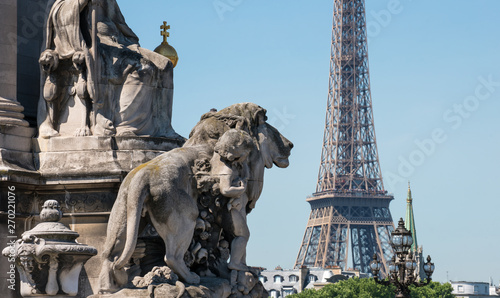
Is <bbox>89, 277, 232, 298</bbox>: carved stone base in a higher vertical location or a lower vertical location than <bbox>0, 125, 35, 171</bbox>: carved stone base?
lower

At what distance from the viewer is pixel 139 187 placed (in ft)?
50.2

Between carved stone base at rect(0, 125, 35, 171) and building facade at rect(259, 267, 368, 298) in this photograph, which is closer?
carved stone base at rect(0, 125, 35, 171)

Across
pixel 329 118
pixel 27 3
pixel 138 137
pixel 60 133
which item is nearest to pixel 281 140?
pixel 138 137

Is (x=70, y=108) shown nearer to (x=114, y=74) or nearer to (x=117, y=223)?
(x=114, y=74)

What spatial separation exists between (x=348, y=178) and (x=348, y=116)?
8.54 m

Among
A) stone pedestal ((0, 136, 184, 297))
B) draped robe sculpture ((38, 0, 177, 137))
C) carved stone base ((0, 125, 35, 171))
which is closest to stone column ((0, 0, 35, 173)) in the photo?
carved stone base ((0, 125, 35, 171))

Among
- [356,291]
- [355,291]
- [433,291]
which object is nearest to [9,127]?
[355,291]

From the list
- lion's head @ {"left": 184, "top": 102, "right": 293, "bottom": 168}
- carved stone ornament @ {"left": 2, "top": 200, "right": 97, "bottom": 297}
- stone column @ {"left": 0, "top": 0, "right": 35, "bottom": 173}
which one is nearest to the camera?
carved stone ornament @ {"left": 2, "top": 200, "right": 97, "bottom": 297}

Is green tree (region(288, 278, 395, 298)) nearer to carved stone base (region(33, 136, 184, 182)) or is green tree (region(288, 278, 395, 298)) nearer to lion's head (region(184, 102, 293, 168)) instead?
carved stone base (region(33, 136, 184, 182))

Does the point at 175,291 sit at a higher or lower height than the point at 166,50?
lower

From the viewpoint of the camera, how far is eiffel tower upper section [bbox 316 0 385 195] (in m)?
162

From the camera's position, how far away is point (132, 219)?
15.3 m

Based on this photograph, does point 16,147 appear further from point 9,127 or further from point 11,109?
point 11,109

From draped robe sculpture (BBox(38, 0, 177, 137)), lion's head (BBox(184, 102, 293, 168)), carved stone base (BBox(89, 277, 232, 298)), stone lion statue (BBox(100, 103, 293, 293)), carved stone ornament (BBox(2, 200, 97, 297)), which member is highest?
draped robe sculpture (BBox(38, 0, 177, 137))
